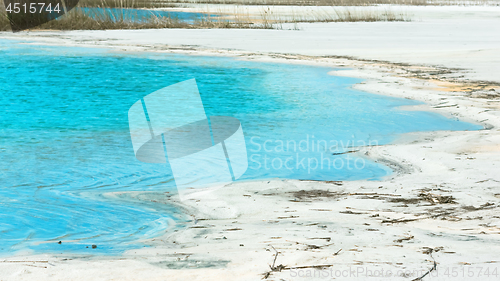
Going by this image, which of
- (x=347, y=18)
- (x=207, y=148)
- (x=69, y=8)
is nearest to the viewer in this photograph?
(x=207, y=148)

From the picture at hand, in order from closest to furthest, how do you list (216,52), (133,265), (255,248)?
(133,265)
(255,248)
(216,52)

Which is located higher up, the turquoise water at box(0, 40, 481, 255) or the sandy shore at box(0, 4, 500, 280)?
the sandy shore at box(0, 4, 500, 280)

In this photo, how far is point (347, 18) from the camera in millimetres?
23656

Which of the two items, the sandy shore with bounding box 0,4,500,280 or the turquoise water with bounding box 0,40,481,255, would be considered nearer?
the sandy shore with bounding box 0,4,500,280

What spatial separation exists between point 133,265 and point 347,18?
22.1 metres

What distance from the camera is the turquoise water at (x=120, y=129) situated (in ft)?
13.4

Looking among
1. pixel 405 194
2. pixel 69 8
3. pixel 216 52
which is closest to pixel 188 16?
pixel 69 8

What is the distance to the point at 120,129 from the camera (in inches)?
295

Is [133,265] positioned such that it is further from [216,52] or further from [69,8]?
[69,8]

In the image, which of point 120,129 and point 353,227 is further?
point 120,129

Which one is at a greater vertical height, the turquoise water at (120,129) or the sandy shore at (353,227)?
the sandy shore at (353,227)

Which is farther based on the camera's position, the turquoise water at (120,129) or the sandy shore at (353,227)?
the turquoise water at (120,129)

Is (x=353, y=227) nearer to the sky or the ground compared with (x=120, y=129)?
nearer to the sky

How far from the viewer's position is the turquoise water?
161 inches
